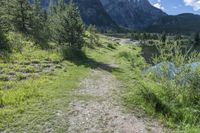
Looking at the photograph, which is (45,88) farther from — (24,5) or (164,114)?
(24,5)

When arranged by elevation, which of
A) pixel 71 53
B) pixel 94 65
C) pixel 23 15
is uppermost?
pixel 23 15

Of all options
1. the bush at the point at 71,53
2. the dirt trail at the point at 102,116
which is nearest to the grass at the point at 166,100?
the dirt trail at the point at 102,116

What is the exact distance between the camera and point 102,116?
640 inches

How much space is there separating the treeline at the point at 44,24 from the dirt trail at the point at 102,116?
76.9 feet

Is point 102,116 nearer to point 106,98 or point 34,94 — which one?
point 106,98

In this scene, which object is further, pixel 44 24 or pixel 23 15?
pixel 44 24

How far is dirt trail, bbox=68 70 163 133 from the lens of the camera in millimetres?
14599

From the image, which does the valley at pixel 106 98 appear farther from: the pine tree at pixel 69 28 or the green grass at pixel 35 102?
the pine tree at pixel 69 28

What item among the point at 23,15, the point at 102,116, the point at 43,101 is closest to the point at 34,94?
the point at 43,101

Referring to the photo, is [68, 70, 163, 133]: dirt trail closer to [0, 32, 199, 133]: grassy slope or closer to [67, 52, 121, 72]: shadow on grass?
[0, 32, 199, 133]: grassy slope

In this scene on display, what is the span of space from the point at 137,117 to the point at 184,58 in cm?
561

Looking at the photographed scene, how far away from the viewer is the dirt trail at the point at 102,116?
47.9ft

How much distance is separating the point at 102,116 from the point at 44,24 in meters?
52.4

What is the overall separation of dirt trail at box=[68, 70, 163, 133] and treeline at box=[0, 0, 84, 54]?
23428 mm
